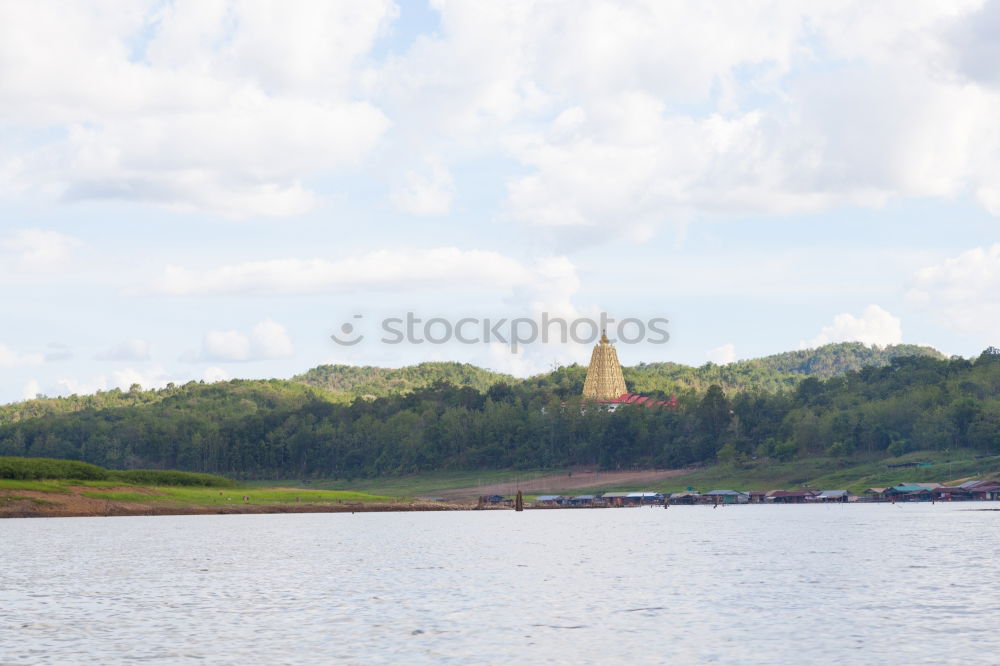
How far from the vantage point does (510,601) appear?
226 feet

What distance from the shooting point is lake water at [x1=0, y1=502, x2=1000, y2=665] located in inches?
1956

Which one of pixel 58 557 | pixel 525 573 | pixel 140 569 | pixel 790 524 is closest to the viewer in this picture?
pixel 525 573

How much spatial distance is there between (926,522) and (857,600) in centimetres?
11286

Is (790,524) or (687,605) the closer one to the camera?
(687,605)

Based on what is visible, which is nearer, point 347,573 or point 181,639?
point 181,639

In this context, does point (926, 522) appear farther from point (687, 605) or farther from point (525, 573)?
point (687, 605)

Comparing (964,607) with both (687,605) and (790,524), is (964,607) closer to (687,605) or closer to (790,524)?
(687,605)

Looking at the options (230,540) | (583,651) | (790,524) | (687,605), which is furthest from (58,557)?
(790,524)

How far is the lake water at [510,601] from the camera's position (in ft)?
163

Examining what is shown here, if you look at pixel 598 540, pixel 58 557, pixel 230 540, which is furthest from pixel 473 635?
pixel 230 540

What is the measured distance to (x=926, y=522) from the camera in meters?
171

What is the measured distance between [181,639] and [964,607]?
132 feet

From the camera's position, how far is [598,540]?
445 feet

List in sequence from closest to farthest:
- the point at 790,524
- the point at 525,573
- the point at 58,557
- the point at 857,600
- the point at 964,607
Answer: the point at 964,607 → the point at 857,600 → the point at 525,573 → the point at 58,557 → the point at 790,524
